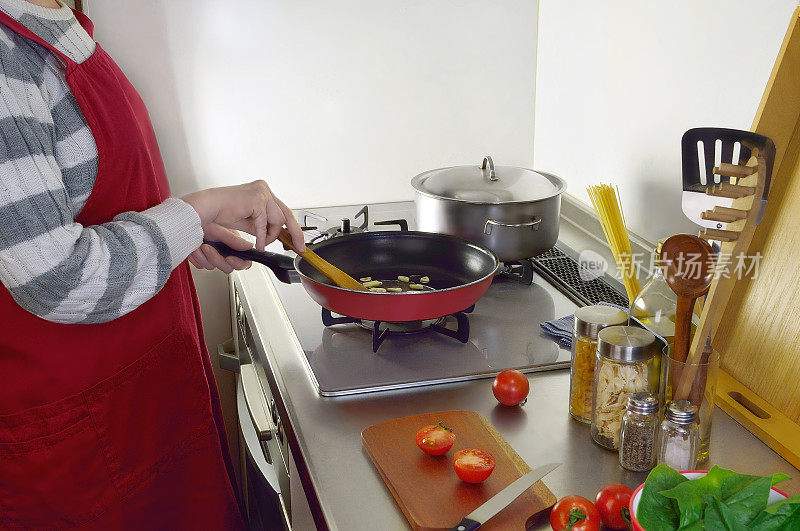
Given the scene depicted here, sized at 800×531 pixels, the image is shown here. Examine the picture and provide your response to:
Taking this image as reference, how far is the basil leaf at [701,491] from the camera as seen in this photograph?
58cm

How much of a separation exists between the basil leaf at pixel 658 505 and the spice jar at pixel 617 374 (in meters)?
0.20

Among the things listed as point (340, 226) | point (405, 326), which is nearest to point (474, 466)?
point (405, 326)

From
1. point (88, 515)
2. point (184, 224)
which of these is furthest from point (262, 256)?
point (88, 515)

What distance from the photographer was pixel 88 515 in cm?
107

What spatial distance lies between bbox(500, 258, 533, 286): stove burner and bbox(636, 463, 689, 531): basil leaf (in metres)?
0.73

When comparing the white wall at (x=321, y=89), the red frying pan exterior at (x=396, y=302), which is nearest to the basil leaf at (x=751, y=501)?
the red frying pan exterior at (x=396, y=302)

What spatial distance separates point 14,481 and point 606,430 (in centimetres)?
76

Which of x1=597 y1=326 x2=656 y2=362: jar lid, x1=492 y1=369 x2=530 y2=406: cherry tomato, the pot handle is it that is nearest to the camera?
x1=597 y1=326 x2=656 y2=362: jar lid

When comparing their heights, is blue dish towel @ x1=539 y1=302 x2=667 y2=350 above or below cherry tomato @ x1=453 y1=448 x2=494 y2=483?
below

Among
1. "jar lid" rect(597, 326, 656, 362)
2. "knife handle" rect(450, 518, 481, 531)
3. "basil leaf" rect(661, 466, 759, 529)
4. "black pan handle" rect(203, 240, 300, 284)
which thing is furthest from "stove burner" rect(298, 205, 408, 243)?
"basil leaf" rect(661, 466, 759, 529)

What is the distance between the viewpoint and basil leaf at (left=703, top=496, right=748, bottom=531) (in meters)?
0.56

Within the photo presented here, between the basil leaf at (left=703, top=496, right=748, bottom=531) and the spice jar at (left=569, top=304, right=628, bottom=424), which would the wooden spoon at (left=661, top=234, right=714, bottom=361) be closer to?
the spice jar at (left=569, top=304, right=628, bottom=424)

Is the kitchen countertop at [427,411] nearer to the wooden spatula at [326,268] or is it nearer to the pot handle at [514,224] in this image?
the wooden spatula at [326,268]

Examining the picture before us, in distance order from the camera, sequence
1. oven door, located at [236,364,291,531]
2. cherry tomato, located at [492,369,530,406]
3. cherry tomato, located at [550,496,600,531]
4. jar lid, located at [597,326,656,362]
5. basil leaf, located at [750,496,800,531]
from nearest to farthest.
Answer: basil leaf, located at [750,496,800,531] → cherry tomato, located at [550,496,600,531] → jar lid, located at [597,326,656,362] → cherry tomato, located at [492,369,530,406] → oven door, located at [236,364,291,531]
